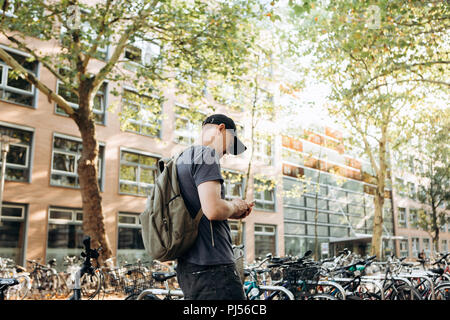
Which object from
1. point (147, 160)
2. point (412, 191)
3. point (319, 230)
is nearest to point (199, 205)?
point (147, 160)

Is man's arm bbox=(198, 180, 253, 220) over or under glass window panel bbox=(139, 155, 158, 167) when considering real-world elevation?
under

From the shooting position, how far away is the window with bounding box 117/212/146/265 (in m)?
20.4

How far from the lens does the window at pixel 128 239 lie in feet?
66.9

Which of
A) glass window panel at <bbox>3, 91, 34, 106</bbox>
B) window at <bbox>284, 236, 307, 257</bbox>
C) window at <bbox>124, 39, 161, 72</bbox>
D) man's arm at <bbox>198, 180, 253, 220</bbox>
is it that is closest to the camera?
man's arm at <bbox>198, 180, 253, 220</bbox>

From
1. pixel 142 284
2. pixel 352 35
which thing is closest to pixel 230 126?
pixel 142 284

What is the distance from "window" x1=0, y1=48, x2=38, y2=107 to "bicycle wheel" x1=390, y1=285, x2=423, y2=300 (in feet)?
49.2

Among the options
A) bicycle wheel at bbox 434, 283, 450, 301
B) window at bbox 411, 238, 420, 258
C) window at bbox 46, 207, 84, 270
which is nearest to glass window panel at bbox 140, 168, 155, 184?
window at bbox 46, 207, 84, 270

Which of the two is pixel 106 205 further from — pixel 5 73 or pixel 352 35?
pixel 352 35

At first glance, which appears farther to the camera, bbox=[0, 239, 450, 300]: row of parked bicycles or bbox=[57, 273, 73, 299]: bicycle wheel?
bbox=[57, 273, 73, 299]: bicycle wheel

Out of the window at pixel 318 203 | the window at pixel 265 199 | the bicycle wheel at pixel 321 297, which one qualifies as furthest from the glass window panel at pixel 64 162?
the window at pixel 318 203

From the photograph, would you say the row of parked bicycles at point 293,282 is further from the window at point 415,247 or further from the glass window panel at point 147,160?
the window at point 415,247

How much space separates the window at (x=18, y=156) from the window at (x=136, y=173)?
444 centimetres

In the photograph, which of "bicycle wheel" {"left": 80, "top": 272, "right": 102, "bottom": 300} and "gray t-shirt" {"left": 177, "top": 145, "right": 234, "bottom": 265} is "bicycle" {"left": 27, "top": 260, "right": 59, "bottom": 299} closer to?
"bicycle wheel" {"left": 80, "top": 272, "right": 102, "bottom": 300}
